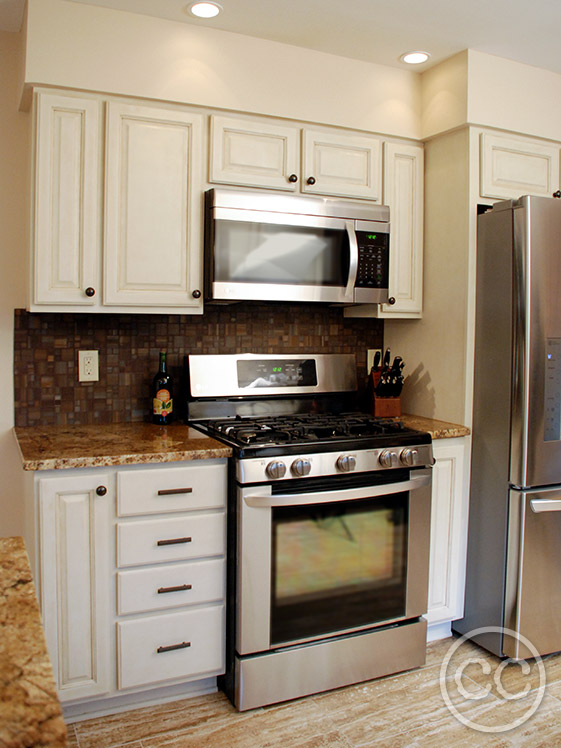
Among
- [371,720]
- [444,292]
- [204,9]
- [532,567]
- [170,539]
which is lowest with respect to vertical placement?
[371,720]

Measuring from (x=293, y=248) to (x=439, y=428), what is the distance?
0.94 m

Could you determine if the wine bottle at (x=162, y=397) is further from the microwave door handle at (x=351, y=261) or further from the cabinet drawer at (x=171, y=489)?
the microwave door handle at (x=351, y=261)

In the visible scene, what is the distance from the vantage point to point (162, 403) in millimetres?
2662

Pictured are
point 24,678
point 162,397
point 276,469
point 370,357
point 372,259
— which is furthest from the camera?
point 370,357

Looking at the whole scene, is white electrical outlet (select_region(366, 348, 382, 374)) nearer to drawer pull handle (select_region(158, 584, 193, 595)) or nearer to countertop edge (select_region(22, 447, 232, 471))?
countertop edge (select_region(22, 447, 232, 471))

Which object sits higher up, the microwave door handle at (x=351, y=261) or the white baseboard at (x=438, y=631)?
the microwave door handle at (x=351, y=261)

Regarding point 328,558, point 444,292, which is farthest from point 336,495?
point 444,292

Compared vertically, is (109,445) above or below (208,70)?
below

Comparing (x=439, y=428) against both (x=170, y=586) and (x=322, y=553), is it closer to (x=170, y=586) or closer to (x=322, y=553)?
(x=322, y=553)

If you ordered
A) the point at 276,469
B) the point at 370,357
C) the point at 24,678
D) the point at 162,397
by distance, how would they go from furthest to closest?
the point at 370,357 < the point at 162,397 < the point at 276,469 < the point at 24,678

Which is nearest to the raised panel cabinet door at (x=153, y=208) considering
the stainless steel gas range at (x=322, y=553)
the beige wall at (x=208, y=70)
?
the beige wall at (x=208, y=70)

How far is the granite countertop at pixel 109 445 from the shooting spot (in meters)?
2.04

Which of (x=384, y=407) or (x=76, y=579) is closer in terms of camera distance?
(x=76, y=579)

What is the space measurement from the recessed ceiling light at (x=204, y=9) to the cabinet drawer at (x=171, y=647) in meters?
2.08
